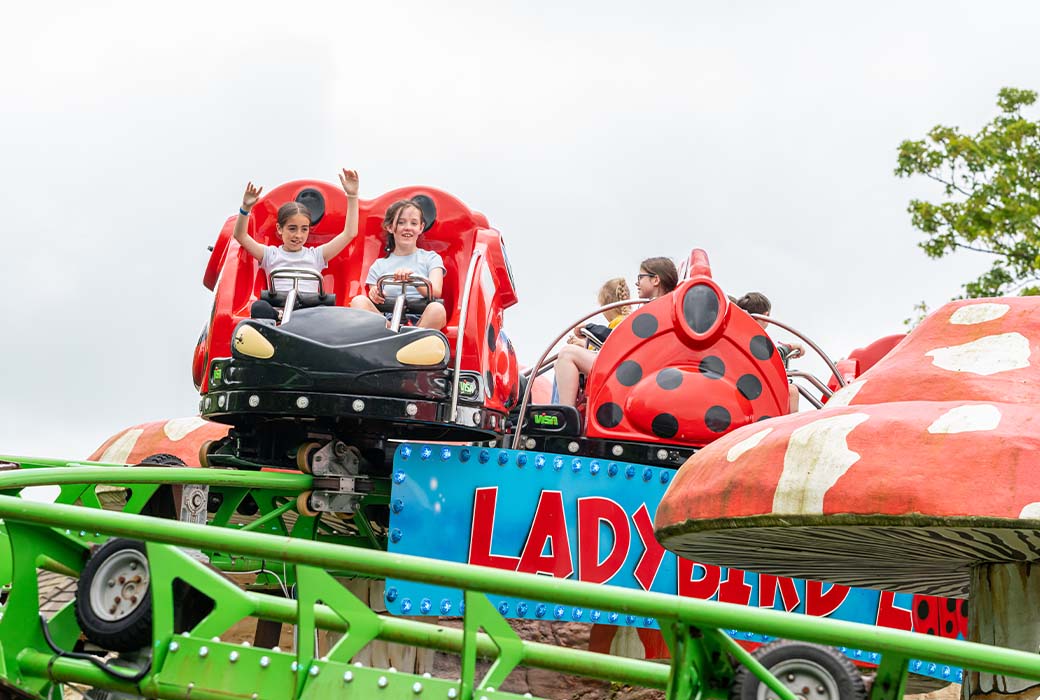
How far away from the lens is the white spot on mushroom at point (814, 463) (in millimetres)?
3764

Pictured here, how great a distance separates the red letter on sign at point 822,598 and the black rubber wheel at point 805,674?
3636mm

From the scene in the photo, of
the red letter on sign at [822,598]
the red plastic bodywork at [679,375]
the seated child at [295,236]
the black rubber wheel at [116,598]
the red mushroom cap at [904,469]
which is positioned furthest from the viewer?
the seated child at [295,236]

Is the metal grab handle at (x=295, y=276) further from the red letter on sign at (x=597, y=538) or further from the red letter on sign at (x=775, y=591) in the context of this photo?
the red letter on sign at (x=775, y=591)

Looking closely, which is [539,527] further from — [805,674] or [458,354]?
[805,674]

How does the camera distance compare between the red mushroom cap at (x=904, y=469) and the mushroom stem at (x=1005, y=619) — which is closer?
the red mushroom cap at (x=904, y=469)

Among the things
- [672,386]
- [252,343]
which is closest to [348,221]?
[252,343]

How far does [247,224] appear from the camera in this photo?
22.3 ft

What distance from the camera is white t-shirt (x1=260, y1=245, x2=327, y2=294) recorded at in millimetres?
6582

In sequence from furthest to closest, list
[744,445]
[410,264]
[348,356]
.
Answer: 1. [410,264]
2. [348,356]
3. [744,445]

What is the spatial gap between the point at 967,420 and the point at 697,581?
2693mm

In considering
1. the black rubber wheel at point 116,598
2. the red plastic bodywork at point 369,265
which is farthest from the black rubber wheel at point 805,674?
the red plastic bodywork at point 369,265

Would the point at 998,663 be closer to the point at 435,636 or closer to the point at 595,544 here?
the point at 435,636

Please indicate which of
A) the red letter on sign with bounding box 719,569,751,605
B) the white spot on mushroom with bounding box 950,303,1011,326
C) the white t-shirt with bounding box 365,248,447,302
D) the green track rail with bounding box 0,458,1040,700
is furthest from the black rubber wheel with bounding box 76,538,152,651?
the red letter on sign with bounding box 719,569,751,605

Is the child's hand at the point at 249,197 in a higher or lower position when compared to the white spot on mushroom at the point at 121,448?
higher
